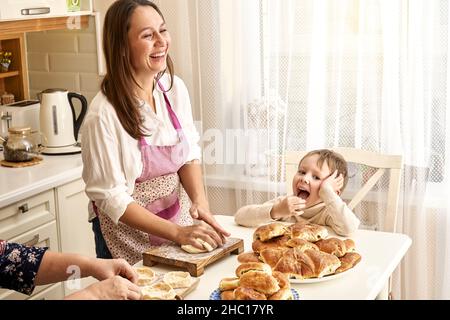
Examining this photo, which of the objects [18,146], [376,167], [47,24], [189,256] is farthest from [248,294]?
[47,24]

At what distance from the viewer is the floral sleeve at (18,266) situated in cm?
159

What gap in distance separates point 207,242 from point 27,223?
3.58ft

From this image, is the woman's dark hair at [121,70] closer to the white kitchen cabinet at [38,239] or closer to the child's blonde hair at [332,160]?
the child's blonde hair at [332,160]

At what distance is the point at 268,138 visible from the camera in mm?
2863

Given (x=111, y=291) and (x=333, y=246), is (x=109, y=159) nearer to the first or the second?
(x=111, y=291)

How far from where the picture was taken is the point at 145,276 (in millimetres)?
1631

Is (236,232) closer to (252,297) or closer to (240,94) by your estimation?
(252,297)

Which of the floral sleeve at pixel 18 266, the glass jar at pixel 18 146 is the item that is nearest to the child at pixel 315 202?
the floral sleeve at pixel 18 266

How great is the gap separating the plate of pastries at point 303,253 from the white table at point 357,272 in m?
0.02

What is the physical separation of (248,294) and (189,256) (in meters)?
0.31

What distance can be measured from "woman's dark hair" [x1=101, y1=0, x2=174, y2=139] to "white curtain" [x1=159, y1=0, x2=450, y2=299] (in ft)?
2.80

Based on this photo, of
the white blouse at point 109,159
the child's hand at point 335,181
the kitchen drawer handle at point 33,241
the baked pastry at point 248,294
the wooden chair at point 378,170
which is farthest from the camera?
the kitchen drawer handle at point 33,241

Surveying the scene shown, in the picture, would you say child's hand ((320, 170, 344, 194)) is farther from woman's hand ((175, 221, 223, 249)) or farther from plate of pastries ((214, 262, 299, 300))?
plate of pastries ((214, 262, 299, 300))

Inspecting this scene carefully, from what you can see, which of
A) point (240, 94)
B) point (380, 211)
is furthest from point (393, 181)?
point (240, 94)
